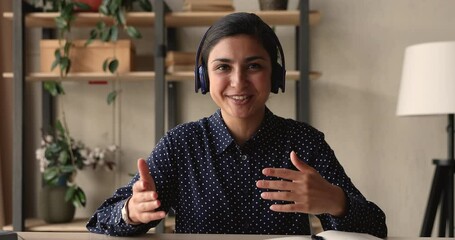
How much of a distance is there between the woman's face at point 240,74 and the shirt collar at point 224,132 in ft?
0.25

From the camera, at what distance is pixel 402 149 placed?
10.5ft

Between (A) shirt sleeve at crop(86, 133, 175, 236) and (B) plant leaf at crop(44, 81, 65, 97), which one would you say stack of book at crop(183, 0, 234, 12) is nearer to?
(B) plant leaf at crop(44, 81, 65, 97)

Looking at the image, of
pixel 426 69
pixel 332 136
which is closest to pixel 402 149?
pixel 332 136

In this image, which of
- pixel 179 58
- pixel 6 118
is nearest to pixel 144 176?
pixel 179 58

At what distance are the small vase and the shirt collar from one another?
174 centimetres

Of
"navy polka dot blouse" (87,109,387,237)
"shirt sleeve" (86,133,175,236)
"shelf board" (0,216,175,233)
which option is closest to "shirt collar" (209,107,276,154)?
"navy polka dot blouse" (87,109,387,237)

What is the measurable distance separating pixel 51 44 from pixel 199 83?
176 cm

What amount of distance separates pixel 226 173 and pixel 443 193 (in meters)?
1.87

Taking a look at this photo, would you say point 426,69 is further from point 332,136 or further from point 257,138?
point 257,138

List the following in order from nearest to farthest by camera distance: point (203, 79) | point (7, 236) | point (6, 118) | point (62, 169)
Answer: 1. point (7, 236)
2. point (203, 79)
3. point (62, 169)
4. point (6, 118)

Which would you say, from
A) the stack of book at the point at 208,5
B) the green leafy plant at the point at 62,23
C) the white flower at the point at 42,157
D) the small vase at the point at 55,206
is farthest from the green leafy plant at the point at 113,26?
the small vase at the point at 55,206

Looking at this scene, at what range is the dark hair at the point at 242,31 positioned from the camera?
1.34 metres

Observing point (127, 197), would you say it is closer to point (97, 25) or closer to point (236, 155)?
point (236, 155)

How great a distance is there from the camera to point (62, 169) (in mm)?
2898
